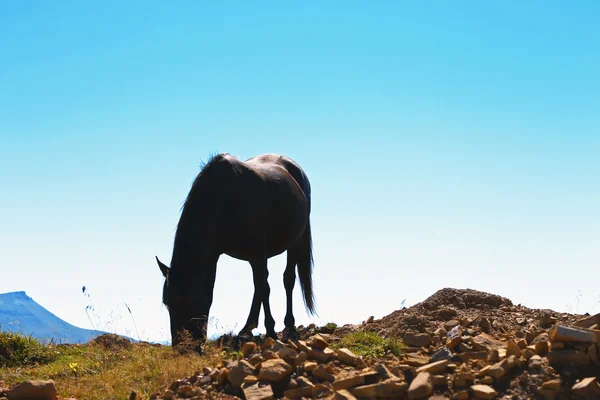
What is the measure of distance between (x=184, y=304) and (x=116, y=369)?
51.4 inches

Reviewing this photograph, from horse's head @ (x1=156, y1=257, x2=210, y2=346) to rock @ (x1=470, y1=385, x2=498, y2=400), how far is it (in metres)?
4.40

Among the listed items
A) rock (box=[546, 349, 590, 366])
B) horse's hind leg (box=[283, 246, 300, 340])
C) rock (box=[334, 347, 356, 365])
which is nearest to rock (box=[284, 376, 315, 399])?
rock (box=[334, 347, 356, 365])

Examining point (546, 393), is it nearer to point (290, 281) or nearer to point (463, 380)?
point (463, 380)

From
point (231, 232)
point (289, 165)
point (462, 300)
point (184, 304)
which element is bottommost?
point (462, 300)

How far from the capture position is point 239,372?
633cm

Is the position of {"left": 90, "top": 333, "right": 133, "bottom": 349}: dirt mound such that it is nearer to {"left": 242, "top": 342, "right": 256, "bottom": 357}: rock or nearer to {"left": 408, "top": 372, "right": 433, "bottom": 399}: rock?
{"left": 242, "top": 342, "right": 256, "bottom": 357}: rock

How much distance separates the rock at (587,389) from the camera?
18.6ft

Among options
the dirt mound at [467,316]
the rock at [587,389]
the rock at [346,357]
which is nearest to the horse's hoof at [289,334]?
the dirt mound at [467,316]

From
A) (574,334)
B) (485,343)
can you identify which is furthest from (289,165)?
(574,334)

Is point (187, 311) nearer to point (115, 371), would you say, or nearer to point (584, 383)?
point (115, 371)

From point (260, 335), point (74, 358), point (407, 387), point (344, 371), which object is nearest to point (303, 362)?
point (344, 371)

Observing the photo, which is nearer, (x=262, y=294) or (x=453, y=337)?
(x=453, y=337)

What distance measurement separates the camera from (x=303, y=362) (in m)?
6.41

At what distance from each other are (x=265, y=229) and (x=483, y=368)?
205 inches
